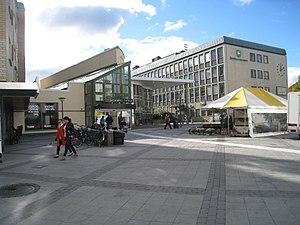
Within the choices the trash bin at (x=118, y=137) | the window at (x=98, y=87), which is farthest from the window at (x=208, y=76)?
the trash bin at (x=118, y=137)

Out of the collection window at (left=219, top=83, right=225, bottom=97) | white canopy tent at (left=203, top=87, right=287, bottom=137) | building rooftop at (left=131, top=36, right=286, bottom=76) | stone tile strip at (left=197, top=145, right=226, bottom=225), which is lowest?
stone tile strip at (left=197, top=145, right=226, bottom=225)

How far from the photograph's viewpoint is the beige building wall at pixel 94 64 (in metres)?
37.8

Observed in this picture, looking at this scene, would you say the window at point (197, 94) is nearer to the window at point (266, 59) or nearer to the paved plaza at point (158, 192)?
the window at point (266, 59)

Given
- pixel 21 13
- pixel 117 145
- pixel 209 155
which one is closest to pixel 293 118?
pixel 209 155

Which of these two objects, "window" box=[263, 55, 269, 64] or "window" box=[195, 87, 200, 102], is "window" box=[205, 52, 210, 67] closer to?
"window" box=[195, 87, 200, 102]

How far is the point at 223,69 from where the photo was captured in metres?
53.7

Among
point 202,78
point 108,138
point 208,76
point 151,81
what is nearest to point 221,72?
point 208,76

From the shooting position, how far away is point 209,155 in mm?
10641

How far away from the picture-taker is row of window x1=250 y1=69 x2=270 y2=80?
5847 centimetres

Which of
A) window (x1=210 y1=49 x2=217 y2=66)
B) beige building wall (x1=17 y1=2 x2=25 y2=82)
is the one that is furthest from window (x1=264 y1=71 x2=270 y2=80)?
beige building wall (x1=17 y1=2 x2=25 y2=82)

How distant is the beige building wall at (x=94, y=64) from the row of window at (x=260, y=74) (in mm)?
31630

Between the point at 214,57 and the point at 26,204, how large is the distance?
5425 cm

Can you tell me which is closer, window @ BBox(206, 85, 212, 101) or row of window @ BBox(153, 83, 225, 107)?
row of window @ BBox(153, 83, 225, 107)

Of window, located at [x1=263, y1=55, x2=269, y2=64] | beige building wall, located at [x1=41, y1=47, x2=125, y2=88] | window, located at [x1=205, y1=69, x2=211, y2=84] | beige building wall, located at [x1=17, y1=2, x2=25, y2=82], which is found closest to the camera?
beige building wall, located at [x1=17, y1=2, x2=25, y2=82]
